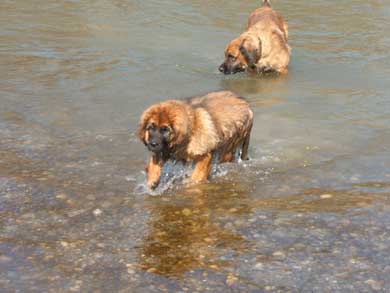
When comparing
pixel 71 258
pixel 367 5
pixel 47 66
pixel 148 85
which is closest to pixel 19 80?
pixel 47 66

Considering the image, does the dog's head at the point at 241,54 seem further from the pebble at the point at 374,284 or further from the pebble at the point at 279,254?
the pebble at the point at 374,284

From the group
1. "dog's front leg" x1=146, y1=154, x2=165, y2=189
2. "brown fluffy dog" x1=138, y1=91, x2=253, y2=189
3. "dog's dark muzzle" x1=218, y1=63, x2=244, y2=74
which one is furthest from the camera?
"dog's dark muzzle" x1=218, y1=63, x2=244, y2=74

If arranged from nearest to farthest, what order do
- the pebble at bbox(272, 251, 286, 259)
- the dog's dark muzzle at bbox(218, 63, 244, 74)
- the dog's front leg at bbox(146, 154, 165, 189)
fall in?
the pebble at bbox(272, 251, 286, 259) → the dog's front leg at bbox(146, 154, 165, 189) → the dog's dark muzzle at bbox(218, 63, 244, 74)

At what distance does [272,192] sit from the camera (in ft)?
21.7

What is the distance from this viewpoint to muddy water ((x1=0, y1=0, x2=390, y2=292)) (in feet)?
16.7

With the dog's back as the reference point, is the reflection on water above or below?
below

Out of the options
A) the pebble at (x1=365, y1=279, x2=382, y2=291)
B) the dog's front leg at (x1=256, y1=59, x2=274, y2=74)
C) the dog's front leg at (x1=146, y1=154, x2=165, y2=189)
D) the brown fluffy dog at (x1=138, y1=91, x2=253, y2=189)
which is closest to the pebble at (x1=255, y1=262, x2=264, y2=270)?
the pebble at (x1=365, y1=279, x2=382, y2=291)

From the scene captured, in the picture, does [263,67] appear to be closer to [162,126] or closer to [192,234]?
[162,126]

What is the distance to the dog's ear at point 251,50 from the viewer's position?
1162 cm

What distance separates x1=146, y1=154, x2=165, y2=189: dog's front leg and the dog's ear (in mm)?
→ 5389

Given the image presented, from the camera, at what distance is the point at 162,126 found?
241 inches

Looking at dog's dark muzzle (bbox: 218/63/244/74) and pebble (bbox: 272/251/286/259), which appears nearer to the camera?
pebble (bbox: 272/251/286/259)

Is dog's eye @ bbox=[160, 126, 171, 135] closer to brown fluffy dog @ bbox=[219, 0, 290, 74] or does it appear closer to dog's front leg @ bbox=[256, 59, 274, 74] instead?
brown fluffy dog @ bbox=[219, 0, 290, 74]

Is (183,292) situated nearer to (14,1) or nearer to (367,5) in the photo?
(14,1)
